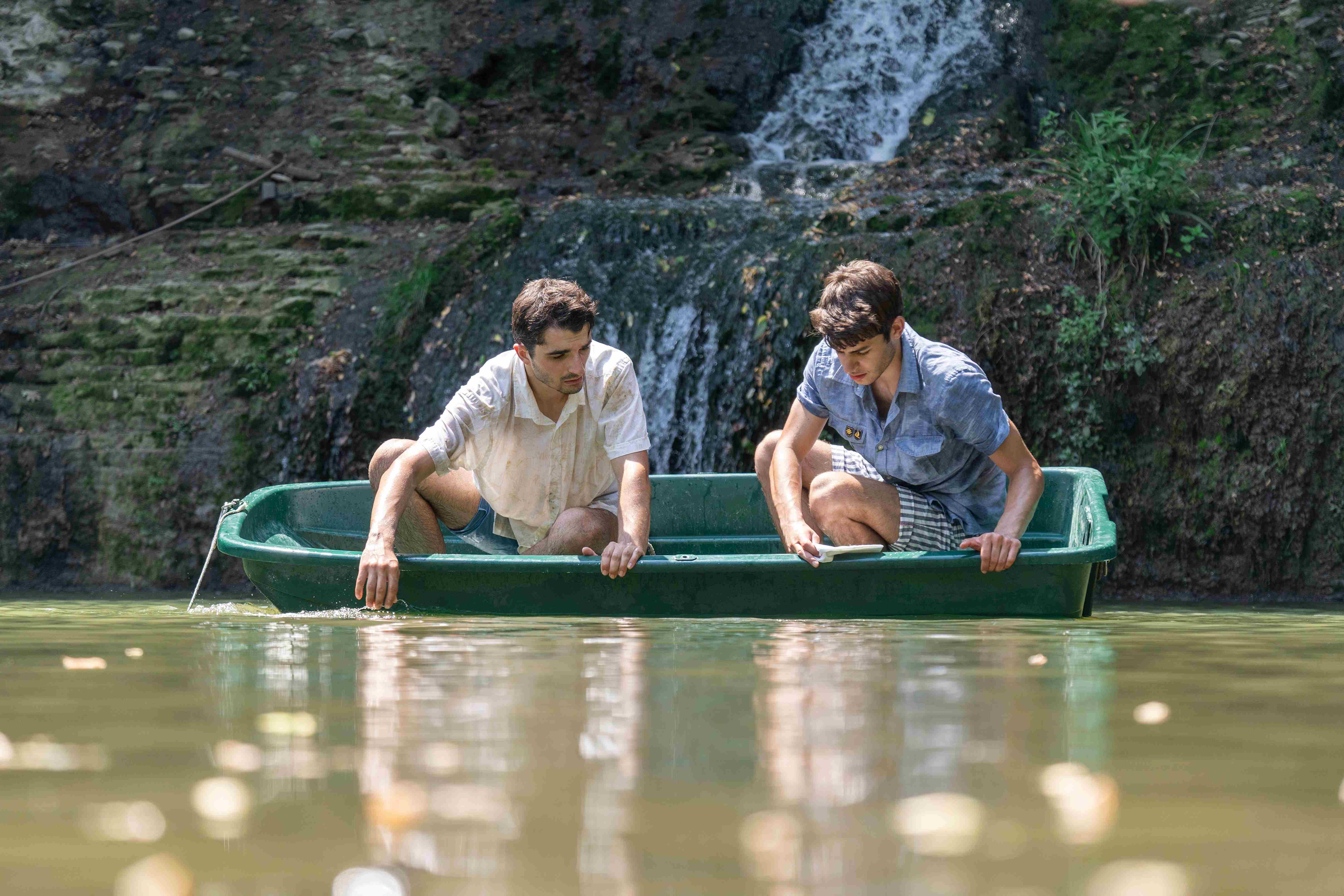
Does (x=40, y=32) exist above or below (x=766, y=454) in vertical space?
above

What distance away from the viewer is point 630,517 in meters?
4.13

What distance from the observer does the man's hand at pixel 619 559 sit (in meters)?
3.99

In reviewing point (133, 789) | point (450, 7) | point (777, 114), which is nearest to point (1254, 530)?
point (777, 114)

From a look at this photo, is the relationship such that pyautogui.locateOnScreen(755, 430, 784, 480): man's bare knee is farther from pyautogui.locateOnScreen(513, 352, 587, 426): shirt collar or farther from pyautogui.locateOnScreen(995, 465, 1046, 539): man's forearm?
→ pyautogui.locateOnScreen(995, 465, 1046, 539): man's forearm

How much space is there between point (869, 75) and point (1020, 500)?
8.08m

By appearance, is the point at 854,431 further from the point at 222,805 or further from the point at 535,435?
the point at 222,805

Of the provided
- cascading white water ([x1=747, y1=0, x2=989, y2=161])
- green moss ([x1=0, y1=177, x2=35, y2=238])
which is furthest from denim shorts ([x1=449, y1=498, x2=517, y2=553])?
green moss ([x1=0, y1=177, x2=35, y2=238])

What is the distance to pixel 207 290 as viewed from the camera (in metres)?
9.45

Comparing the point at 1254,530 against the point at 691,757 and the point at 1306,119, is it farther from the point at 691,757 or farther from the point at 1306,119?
the point at 691,757

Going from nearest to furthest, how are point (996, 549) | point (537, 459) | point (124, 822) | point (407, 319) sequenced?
point (124, 822) < point (996, 549) < point (537, 459) < point (407, 319)

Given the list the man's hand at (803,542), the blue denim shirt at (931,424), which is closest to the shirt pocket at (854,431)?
the blue denim shirt at (931,424)

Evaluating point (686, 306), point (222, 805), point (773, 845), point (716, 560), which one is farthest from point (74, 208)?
point (773, 845)

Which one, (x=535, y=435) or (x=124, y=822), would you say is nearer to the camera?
(x=124, y=822)

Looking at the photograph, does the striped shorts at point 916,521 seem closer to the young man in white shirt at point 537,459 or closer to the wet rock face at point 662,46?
the young man in white shirt at point 537,459
